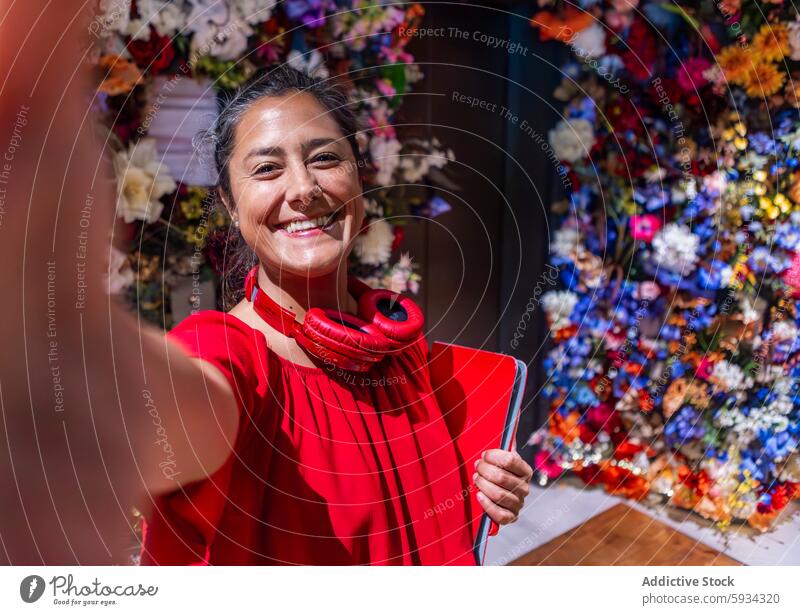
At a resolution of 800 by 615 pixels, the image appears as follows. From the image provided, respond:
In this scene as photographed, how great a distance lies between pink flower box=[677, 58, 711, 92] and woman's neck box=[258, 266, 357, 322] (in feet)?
1.35

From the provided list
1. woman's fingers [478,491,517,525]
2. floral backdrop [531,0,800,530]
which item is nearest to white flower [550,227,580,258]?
floral backdrop [531,0,800,530]

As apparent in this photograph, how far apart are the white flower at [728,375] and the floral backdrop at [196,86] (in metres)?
0.43

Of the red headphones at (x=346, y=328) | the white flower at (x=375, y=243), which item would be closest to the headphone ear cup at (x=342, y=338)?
the red headphones at (x=346, y=328)

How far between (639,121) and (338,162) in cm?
35

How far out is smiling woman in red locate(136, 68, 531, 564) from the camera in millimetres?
497

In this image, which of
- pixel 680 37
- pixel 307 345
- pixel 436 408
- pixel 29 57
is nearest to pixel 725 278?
pixel 680 37

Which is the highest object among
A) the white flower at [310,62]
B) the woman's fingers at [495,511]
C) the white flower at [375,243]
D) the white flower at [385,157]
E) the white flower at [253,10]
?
the white flower at [253,10]

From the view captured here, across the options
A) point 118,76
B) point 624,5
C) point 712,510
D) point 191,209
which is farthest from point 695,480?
point 118,76

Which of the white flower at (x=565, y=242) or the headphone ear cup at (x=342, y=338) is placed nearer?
the headphone ear cup at (x=342, y=338)

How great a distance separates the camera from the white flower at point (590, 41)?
623 millimetres

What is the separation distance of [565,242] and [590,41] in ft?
0.64

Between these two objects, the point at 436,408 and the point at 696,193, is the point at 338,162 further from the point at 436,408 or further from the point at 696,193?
the point at 696,193

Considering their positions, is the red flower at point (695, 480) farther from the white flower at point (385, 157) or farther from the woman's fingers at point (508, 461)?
the white flower at point (385, 157)

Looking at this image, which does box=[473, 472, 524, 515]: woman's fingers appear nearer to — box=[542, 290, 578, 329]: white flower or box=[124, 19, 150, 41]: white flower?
box=[542, 290, 578, 329]: white flower
